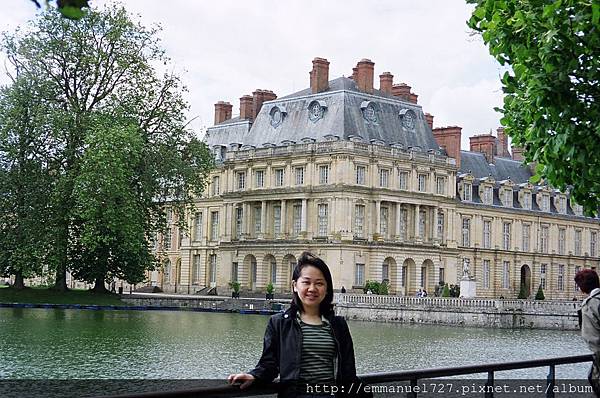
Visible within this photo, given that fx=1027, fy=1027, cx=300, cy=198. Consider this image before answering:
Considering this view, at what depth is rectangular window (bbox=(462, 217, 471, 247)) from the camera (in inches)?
2682

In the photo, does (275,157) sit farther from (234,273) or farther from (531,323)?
(531,323)

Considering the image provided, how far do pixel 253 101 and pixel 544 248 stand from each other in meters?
23.4

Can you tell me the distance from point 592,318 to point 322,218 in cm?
5270

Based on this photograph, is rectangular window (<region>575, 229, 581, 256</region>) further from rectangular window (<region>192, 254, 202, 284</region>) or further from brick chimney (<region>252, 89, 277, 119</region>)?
rectangular window (<region>192, 254, 202, 284</region>)

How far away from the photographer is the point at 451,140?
2638 inches

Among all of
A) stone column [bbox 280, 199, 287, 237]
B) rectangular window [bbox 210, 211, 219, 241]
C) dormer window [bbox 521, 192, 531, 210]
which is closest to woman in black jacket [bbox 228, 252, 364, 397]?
stone column [bbox 280, 199, 287, 237]

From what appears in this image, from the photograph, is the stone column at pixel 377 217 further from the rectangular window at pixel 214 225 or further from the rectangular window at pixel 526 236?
the rectangular window at pixel 526 236

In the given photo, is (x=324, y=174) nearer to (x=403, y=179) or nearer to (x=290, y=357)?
(x=403, y=179)

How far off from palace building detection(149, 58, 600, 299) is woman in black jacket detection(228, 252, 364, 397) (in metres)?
50.3

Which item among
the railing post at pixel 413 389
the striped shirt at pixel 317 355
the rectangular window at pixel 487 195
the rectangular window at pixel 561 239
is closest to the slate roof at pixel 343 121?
the rectangular window at pixel 487 195

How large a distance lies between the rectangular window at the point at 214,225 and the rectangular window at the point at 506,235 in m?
19.8

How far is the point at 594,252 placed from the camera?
255 feet

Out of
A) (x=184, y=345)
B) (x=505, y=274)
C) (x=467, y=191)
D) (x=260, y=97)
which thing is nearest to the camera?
(x=184, y=345)

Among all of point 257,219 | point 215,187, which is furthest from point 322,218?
point 215,187
